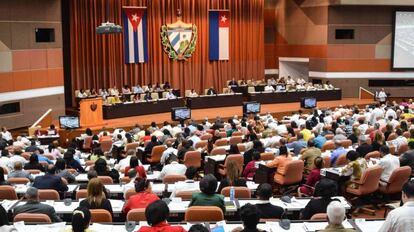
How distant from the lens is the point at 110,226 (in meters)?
5.97

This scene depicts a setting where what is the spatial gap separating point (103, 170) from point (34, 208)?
2791mm

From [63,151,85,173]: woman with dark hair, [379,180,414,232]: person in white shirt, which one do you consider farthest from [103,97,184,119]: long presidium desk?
[379,180,414,232]: person in white shirt

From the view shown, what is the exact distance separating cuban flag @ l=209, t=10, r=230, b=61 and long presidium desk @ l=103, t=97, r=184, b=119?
16.5 feet

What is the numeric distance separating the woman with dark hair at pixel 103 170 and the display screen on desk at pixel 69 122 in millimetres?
8216

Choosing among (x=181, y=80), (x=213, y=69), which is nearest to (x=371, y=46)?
(x=213, y=69)

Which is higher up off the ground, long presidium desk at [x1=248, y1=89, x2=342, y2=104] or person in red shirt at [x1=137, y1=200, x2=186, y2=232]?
person in red shirt at [x1=137, y1=200, x2=186, y2=232]

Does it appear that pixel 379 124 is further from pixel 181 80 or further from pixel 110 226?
pixel 181 80

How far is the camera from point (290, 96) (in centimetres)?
2491

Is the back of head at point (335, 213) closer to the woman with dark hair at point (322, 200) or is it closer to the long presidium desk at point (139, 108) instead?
the woman with dark hair at point (322, 200)

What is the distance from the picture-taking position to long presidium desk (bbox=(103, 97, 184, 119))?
20438 mm

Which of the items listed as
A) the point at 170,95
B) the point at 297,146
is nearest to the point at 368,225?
the point at 297,146

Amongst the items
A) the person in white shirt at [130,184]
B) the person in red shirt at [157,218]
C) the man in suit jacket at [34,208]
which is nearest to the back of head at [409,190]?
the person in red shirt at [157,218]

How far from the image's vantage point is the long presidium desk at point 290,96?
2453cm

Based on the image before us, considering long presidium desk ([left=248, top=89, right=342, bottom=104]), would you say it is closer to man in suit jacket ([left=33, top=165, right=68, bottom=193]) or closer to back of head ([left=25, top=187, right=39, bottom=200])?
man in suit jacket ([left=33, top=165, right=68, bottom=193])
